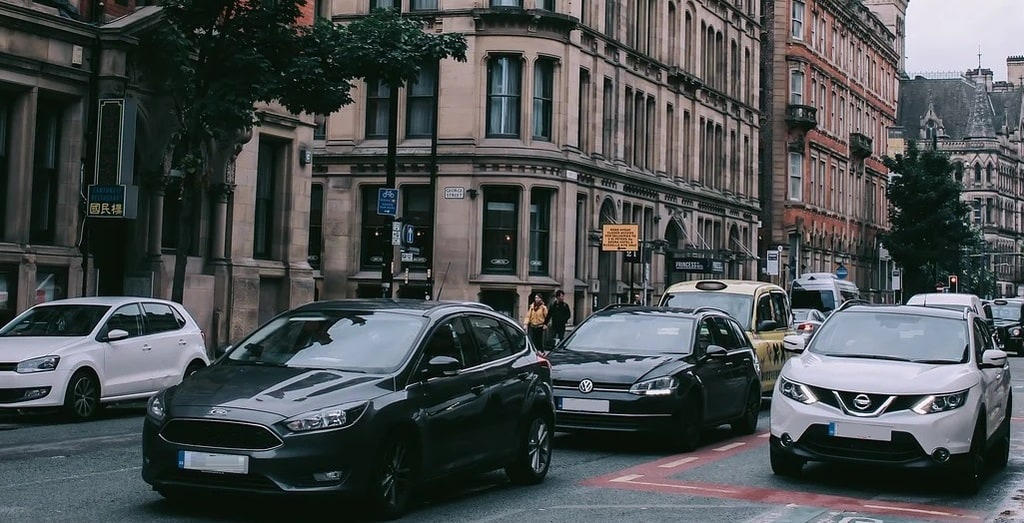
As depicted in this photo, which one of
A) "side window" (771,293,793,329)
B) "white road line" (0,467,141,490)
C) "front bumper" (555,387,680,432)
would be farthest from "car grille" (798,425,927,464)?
"side window" (771,293,793,329)

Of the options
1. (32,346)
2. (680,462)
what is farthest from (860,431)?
(32,346)

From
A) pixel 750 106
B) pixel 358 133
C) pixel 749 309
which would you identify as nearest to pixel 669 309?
pixel 749 309

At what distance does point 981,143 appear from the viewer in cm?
14012

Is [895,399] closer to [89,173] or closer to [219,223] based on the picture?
[89,173]

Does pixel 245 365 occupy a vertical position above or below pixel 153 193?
below

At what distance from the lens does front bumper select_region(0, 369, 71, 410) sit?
15.7 meters

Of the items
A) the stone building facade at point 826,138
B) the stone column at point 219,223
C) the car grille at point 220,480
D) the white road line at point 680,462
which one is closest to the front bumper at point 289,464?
the car grille at point 220,480

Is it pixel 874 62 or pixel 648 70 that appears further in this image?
pixel 874 62

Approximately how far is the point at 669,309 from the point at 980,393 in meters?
5.00

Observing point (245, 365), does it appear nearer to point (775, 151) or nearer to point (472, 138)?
point (472, 138)

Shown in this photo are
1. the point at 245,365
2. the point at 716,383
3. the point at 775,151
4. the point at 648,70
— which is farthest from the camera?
the point at 775,151

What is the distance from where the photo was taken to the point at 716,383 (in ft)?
51.1

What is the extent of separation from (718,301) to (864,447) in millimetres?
9281

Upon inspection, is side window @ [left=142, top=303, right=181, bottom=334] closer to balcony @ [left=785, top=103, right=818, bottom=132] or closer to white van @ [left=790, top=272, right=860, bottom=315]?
white van @ [left=790, top=272, right=860, bottom=315]
